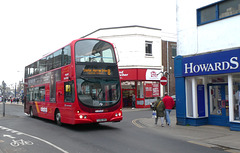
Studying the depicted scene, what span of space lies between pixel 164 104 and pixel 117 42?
17.9m

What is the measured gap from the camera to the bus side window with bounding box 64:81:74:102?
11848 mm

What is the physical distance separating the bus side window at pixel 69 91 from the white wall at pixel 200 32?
611 centimetres

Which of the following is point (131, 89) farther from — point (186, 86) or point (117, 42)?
point (186, 86)

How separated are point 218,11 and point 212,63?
2.50m

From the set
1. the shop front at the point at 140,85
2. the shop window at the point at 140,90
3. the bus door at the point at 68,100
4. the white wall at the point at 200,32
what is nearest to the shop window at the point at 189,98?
the white wall at the point at 200,32

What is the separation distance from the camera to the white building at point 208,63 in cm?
1130

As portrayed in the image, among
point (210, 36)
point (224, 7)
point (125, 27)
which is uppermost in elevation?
point (125, 27)

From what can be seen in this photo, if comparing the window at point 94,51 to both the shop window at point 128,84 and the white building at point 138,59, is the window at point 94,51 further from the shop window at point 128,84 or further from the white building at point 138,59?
the shop window at point 128,84

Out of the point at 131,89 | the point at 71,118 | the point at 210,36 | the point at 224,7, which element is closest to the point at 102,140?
the point at 71,118

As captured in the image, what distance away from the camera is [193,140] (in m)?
9.56

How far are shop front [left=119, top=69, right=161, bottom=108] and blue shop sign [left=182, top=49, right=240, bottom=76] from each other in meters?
16.3

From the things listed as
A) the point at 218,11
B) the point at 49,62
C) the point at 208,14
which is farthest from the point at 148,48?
the point at 218,11

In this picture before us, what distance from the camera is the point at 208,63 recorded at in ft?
39.9

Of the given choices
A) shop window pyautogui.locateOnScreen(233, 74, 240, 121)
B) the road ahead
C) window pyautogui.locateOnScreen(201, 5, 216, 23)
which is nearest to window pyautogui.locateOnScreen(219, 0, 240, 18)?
window pyautogui.locateOnScreen(201, 5, 216, 23)
